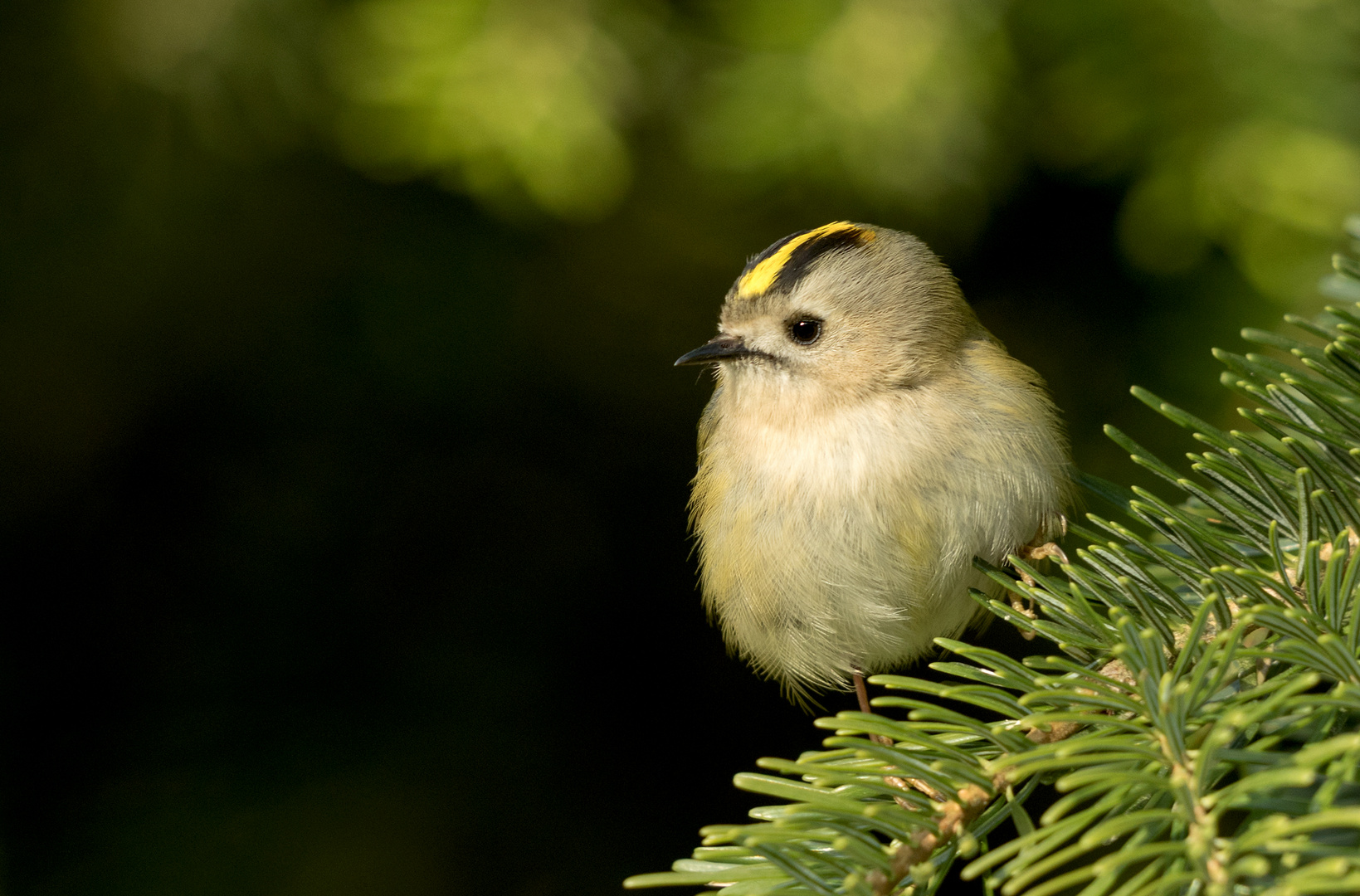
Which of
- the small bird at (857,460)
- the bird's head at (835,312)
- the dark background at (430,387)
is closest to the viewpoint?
the small bird at (857,460)

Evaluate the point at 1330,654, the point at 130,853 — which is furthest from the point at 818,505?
the point at 130,853

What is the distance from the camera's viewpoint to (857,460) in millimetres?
1413

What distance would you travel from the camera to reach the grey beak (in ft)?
5.57

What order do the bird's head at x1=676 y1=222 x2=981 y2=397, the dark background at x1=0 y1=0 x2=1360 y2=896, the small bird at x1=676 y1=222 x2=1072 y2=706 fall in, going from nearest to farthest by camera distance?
the small bird at x1=676 y1=222 x2=1072 y2=706 < the bird's head at x1=676 y1=222 x2=981 y2=397 < the dark background at x1=0 y1=0 x2=1360 y2=896

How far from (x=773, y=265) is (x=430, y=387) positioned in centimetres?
71

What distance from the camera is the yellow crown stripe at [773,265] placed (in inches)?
67.4

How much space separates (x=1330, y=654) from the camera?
2.29 feet

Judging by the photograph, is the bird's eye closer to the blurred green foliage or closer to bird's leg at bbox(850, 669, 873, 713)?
the blurred green foliage

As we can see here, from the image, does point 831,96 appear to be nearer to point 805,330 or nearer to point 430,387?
point 805,330

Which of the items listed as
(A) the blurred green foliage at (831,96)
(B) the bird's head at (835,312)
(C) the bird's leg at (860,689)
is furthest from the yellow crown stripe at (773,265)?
(C) the bird's leg at (860,689)

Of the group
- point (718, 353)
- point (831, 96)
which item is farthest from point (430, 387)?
point (831, 96)

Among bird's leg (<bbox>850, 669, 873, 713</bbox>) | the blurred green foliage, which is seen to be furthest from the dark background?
bird's leg (<bbox>850, 669, 873, 713</bbox>)

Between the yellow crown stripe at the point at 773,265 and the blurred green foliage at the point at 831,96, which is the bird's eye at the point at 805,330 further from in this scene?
the blurred green foliage at the point at 831,96

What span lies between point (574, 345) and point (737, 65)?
2.07ft
